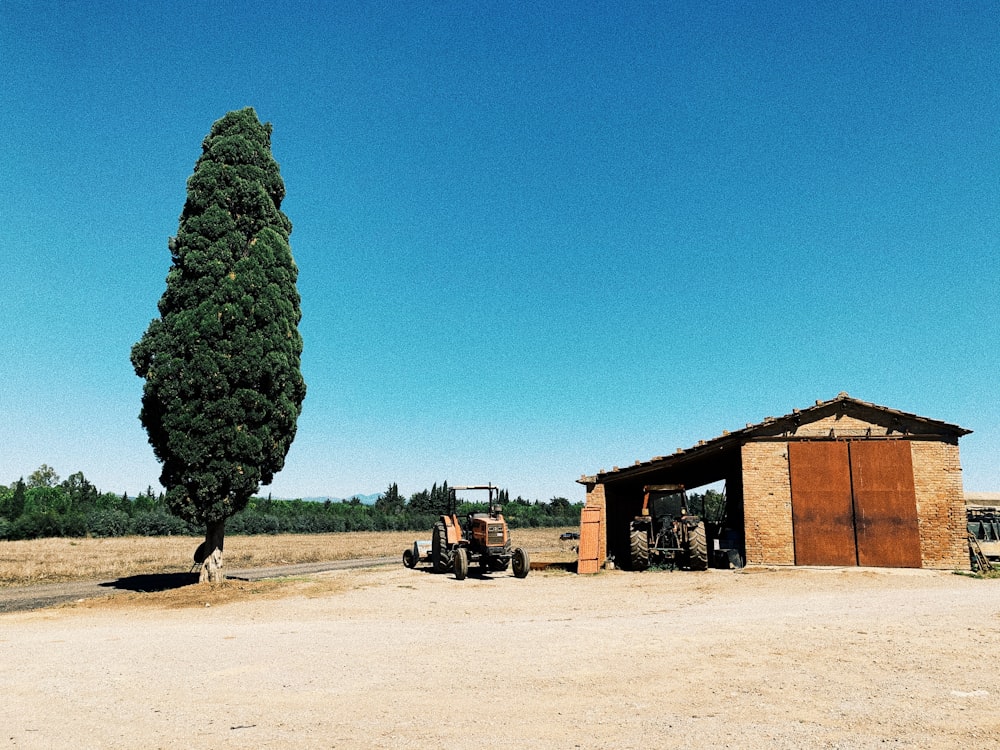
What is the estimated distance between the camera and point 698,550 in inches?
766

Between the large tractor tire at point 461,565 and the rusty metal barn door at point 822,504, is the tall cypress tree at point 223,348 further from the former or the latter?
the rusty metal barn door at point 822,504

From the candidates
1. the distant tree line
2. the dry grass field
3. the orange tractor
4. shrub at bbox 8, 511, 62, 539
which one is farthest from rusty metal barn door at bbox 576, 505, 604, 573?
shrub at bbox 8, 511, 62, 539

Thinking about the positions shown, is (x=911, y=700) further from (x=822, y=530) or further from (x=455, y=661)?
(x=822, y=530)

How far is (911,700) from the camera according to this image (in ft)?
19.9

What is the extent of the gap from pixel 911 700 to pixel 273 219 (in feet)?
61.3

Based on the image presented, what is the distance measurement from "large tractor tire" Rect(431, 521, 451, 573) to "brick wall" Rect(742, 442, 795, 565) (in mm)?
9232

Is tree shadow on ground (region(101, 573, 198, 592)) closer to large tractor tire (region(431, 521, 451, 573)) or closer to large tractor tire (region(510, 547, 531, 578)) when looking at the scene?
large tractor tire (region(431, 521, 451, 573))

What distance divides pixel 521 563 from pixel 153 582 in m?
11.6

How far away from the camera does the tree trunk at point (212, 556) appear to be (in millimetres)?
17938

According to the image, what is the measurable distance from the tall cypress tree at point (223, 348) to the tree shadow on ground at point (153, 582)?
2101 millimetres

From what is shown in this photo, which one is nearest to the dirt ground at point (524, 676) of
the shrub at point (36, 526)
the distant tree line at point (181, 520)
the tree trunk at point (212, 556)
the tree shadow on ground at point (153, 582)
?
the tree trunk at point (212, 556)

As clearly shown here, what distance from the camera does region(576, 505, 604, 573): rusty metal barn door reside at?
2020 cm

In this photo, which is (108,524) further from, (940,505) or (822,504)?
(940,505)

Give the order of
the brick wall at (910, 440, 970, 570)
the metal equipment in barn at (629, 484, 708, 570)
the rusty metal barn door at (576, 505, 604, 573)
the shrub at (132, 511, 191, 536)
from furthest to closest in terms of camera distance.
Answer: the shrub at (132, 511, 191, 536)
the rusty metal barn door at (576, 505, 604, 573)
the metal equipment in barn at (629, 484, 708, 570)
the brick wall at (910, 440, 970, 570)
